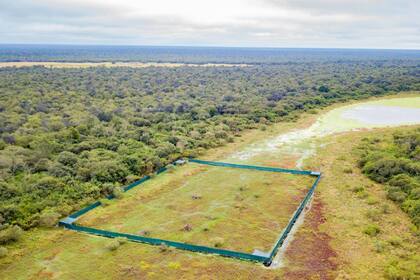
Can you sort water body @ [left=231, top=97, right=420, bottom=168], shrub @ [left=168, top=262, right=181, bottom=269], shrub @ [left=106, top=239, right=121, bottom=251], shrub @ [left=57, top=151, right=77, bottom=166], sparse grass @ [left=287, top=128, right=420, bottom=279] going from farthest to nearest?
water body @ [left=231, top=97, right=420, bottom=168]
shrub @ [left=57, top=151, right=77, bottom=166]
shrub @ [left=106, top=239, right=121, bottom=251]
shrub @ [left=168, top=262, right=181, bottom=269]
sparse grass @ [left=287, top=128, right=420, bottom=279]

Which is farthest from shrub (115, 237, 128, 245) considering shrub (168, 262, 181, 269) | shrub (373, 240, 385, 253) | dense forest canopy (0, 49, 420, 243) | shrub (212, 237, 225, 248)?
shrub (373, 240, 385, 253)

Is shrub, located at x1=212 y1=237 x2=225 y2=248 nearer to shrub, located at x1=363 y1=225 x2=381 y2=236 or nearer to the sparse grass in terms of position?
the sparse grass

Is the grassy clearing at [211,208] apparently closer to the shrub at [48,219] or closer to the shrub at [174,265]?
the shrub at [48,219]

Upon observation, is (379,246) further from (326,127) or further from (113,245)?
(326,127)

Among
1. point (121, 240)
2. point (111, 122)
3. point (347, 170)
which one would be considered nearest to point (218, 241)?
point (121, 240)

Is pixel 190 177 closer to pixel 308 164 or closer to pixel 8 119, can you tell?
pixel 308 164

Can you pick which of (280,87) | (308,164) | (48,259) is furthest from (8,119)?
(280,87)

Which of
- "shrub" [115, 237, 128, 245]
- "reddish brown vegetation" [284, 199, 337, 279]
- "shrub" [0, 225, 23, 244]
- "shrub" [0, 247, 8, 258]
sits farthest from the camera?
"shrub" [115, 237, 128, 245]
